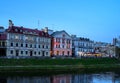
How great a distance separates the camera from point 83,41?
442 ft

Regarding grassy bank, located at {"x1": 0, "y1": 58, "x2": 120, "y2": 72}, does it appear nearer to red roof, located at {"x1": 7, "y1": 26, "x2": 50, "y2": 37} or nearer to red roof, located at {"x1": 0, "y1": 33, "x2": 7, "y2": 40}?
red roof, located at {"x1": 0, "y1": 33, "x2": 7, "y2": 40}

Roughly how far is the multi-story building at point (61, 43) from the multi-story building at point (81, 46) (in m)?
10.1

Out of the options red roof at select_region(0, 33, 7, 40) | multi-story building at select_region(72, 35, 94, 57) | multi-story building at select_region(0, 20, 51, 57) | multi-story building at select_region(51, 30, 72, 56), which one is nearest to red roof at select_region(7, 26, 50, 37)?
multi-story building at select_region(0, 20, 51, 57)

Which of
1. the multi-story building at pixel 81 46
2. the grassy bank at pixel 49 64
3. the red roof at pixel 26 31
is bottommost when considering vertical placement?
the grassy bank at pixel 49 64

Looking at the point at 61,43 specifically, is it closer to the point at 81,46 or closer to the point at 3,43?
the point at 81,46

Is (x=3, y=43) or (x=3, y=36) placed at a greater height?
(x=3, y=36)

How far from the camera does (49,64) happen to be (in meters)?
83.6

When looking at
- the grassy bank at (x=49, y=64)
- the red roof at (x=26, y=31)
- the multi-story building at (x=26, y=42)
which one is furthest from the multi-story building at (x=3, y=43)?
the grassy bank at (x=49, y=64)

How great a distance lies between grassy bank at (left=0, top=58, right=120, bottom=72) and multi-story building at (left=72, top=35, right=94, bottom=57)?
2761cm

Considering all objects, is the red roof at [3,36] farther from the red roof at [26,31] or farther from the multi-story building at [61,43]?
the multi-story building at [61,43]

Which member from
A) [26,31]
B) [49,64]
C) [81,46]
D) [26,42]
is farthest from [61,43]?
[49,64]

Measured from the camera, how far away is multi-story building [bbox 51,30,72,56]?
373 ft

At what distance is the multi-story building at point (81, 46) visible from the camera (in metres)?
130

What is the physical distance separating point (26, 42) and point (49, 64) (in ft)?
69.8
